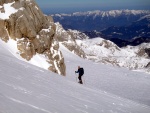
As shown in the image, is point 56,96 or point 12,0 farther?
point 12,0

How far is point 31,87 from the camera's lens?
59.5ft

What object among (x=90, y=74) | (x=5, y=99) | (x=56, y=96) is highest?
(x=5, y=99)

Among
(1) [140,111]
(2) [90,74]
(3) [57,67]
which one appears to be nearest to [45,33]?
(3) [57,67]

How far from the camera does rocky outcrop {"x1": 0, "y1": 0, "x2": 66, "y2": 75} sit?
1811 inches

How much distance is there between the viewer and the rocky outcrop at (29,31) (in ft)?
151

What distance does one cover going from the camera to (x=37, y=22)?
52.4 metres

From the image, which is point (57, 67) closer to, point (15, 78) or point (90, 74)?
point (90, 74)

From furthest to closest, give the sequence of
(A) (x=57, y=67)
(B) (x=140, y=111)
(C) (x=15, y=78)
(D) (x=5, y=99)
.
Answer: (A) (x=57, y=67), (B) (x=140, y=111), (C) (x=15, y=78), (D) (x=5, y=99)

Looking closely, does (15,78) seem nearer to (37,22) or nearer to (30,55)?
(30,55)

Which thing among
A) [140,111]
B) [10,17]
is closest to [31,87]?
[140,111]

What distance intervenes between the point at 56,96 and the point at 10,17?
31.0 metres

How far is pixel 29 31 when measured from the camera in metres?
48.1

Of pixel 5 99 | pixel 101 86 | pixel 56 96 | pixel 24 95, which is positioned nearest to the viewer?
pixel 5 99

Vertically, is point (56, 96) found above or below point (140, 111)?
above
